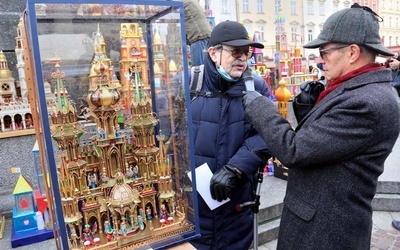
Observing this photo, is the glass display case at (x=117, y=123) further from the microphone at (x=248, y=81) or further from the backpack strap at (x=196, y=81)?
the microphone at (x=248, y=81)

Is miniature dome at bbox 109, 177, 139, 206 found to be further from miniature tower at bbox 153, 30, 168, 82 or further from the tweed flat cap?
the tweed flat cap

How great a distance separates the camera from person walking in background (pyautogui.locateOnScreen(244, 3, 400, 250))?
1.43 metres

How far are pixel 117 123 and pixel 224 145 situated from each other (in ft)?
2.19

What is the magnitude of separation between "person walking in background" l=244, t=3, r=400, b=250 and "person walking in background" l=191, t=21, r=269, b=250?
1.21 feet

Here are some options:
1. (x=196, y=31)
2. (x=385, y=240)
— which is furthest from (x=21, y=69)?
(x=385, y=240)

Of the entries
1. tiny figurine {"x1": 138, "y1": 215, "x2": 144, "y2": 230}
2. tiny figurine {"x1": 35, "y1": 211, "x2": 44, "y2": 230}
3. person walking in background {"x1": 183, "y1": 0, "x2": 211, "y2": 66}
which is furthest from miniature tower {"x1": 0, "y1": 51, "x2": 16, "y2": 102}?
tiny figurine {"x1": 138, "y1": 215, "x2": 144, "y2": 230}

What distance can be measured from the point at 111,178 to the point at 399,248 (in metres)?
3.32

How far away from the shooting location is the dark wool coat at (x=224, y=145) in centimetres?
203

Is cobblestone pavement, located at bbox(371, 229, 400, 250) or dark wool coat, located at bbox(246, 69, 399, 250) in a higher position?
dark wool coat, located at bbox(246, 69, 399, 250)

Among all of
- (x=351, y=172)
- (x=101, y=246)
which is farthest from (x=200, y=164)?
(x=351, y=172)

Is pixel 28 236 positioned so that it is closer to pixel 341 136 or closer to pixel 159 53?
pixel 159 53

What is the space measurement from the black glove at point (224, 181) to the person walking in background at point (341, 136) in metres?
0.38

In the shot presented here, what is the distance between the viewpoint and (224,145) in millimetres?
2031

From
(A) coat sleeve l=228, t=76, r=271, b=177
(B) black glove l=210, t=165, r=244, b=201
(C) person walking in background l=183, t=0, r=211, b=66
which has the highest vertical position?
(C) person walking in background l=183, t=0, r=211, b=66
